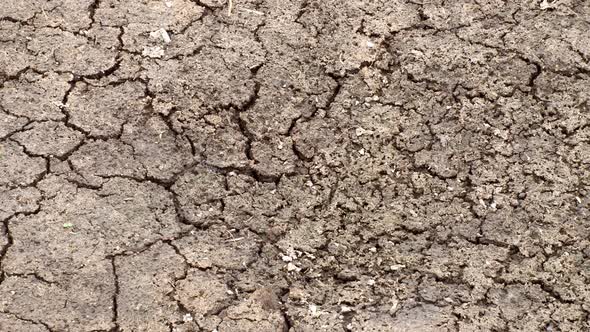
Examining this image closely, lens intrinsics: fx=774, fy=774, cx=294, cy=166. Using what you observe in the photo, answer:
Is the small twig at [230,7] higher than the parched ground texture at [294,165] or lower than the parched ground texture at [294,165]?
higher

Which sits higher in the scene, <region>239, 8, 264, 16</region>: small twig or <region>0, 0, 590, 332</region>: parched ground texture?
<region>239, 8, 264, 16</region>: small twig

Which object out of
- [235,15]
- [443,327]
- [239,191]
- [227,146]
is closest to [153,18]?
[235,15]

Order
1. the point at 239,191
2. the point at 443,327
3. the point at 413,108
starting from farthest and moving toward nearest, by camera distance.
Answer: the point at 413,108 < the point at 239,191 < the point at 443,327

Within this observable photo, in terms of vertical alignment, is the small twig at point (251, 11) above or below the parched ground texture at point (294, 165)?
above

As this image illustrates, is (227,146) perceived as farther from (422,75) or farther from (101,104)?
(422,75)

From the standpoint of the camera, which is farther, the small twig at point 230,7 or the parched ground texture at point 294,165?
the small twig at point 230,7

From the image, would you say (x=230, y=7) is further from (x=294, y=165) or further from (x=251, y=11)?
(x=294, y=165)

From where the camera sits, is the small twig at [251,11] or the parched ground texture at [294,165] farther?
the small twig at [251,11]

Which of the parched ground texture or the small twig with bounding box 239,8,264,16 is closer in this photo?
the parched ground texture
